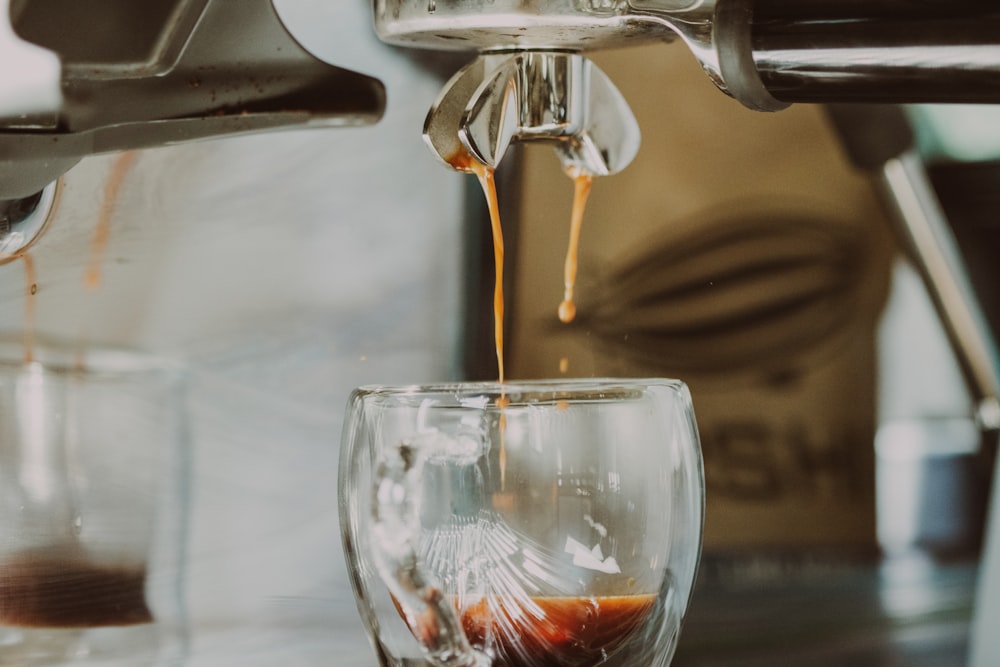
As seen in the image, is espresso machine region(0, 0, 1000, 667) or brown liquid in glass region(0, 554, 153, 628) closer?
espresso machine region(0, 0, 1000, 667)

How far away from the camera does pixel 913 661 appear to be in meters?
0.49

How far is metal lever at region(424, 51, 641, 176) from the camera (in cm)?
37

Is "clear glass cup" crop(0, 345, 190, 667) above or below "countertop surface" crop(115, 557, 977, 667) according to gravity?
above

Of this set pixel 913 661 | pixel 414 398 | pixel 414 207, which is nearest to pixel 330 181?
pixel 414 207

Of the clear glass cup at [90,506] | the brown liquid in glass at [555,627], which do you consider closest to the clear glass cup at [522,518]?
the brown liquid in glass at [555,627]

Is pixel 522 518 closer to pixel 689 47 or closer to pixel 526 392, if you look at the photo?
pixel 526 392

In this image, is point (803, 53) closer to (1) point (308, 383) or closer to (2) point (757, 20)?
(2) point (757, 20)

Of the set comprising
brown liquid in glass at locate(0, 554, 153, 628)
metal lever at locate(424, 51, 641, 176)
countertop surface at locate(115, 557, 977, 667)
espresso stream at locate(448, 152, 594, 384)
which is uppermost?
metal lever at locate(424, 51, 641, 176)

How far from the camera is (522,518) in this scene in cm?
35

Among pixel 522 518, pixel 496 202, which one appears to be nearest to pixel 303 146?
pixel 496 202

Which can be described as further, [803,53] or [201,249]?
[201,249]

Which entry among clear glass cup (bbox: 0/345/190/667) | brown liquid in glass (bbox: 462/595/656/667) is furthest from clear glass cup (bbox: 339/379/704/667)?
clear glass cup (bbox: 0/345/190/667)

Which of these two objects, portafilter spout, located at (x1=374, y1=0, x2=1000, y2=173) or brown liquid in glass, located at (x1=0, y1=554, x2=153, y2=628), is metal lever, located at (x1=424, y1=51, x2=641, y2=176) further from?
brown liquid in glass, located at (x1=0, y1=554, x2=153, y2=628)

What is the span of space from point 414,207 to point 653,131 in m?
0.13
